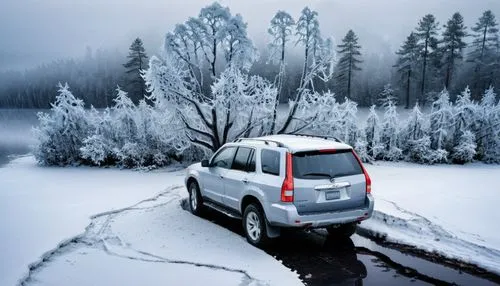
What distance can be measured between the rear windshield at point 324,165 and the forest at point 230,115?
28.0ft

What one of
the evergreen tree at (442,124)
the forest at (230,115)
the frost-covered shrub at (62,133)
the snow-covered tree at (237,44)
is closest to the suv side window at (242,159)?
the forest at (230,115)

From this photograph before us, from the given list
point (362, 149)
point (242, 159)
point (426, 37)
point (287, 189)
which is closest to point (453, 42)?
point (426, 37)

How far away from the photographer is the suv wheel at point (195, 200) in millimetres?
8141

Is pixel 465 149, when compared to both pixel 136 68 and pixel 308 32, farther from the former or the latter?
pixel 136 68

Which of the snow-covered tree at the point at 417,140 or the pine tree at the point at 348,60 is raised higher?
the pine tree at the point at 348,60

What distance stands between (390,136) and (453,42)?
102 feet

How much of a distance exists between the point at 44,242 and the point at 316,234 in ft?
15.9

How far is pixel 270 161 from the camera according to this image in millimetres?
5973

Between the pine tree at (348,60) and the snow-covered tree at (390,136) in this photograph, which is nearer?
the snow-covered tree at (390,136)

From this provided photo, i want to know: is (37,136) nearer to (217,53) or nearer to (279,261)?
(217,53)

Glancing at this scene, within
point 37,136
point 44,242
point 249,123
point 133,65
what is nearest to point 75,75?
point 133,65

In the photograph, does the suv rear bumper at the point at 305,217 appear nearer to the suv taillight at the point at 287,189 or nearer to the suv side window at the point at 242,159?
the suv taillight at the point at 287,189

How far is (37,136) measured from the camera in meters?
17.8

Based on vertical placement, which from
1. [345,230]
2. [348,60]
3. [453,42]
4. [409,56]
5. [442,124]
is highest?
[453,42]
